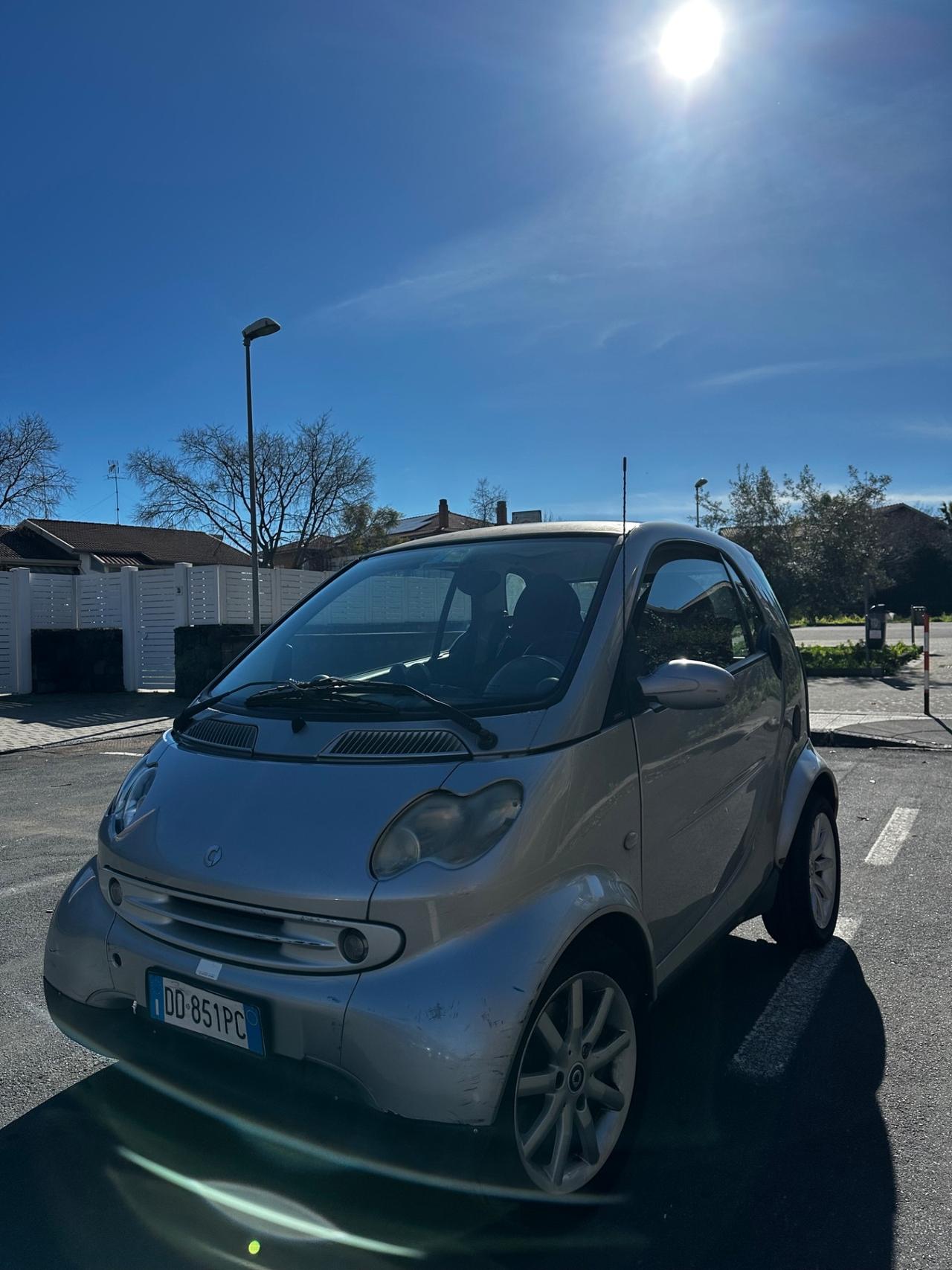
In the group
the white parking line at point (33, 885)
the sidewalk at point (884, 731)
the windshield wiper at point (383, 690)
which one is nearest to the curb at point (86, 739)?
the white parking line at point (33, 885)

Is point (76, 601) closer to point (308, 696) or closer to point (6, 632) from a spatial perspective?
point (6, 632)

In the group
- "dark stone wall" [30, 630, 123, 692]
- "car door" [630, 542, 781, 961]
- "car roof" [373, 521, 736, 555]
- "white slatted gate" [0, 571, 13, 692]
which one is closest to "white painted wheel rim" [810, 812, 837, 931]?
"car door" [630, 542, 781, 961]

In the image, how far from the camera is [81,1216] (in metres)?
2.42

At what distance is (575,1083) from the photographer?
2316 mm

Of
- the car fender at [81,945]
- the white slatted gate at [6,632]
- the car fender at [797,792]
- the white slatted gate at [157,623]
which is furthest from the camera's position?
the white slatted gate at [157,623]

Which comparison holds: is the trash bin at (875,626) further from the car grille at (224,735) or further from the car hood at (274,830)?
the car hood at (274,830)

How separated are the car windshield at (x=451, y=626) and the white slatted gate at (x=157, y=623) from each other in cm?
1494

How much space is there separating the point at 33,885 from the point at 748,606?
410 cm

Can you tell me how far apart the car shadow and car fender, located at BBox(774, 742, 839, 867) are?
88 centimetres

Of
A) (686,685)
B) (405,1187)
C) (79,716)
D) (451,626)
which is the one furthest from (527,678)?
(79,716)

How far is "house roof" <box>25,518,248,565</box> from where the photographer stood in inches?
1838

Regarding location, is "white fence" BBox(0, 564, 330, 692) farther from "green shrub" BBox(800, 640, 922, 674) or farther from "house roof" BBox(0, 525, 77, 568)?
"house roof" BBox(0, 525, 77, 568)

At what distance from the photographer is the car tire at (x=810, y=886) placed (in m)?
3.92

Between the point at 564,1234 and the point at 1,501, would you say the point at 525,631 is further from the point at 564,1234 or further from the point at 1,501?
the point at 1,501
